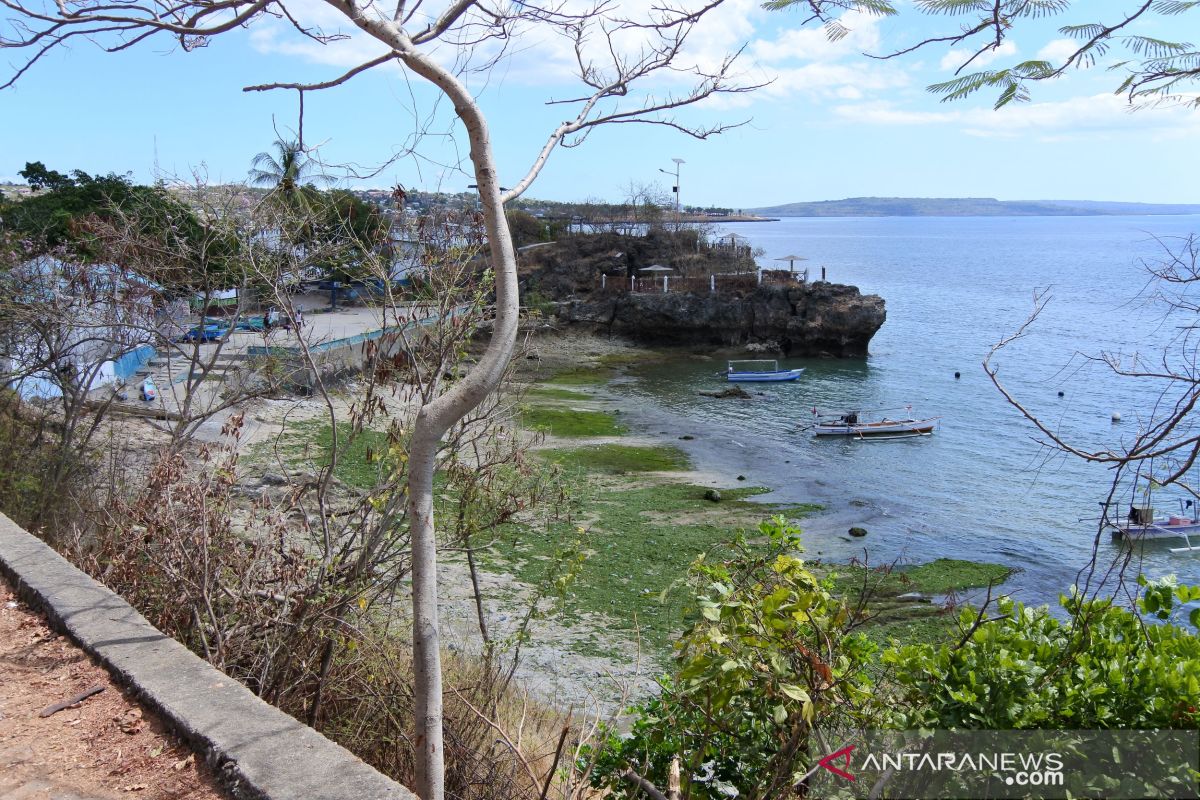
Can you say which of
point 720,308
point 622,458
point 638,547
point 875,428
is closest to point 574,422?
point 622,458

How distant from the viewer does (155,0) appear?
3.67 metres

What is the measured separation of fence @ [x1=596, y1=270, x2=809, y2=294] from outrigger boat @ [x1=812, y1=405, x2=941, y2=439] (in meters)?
21.7

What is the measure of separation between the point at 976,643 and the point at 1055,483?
1088 inches

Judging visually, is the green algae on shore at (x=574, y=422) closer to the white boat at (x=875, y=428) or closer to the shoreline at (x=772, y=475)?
the shoreline at (x=772, y=475)

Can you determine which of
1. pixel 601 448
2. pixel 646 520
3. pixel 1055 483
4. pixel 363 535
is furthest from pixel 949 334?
pixel 363 535

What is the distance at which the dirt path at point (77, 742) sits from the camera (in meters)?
3.36

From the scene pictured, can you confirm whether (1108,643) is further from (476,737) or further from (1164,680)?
(476,737)

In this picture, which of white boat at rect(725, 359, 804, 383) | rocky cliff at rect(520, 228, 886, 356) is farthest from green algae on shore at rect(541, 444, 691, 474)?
rocky cliff at rect(520, 228, 886, 356)

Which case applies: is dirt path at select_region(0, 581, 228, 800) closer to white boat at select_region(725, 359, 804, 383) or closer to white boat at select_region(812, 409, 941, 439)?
white boat at select_region(812, 409, 941, 439)

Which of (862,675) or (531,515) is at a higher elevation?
(862,675)

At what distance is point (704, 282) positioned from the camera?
58.2 meters

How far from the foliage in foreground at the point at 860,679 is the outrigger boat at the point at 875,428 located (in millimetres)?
29430

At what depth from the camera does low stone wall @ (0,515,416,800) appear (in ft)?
10.4

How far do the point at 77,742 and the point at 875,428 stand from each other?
31.9 m
